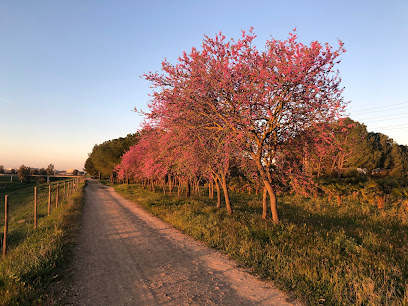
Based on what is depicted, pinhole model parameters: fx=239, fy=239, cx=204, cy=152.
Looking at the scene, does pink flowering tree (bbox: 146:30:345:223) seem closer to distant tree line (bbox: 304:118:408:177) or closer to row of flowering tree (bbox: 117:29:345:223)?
row of flowering tree (bbox: 117:29:345:223)

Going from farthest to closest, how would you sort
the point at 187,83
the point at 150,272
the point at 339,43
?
the point at 187,83 < the point at 339,43 < the point at 150,272

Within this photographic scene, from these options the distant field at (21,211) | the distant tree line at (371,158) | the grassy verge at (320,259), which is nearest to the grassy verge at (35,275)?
the grassy verge at (320,259)

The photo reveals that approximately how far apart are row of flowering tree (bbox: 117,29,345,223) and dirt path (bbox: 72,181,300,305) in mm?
5035

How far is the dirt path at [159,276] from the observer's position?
5.02 m

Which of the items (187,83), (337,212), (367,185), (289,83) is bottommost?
(337,212)

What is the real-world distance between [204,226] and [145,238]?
264cm

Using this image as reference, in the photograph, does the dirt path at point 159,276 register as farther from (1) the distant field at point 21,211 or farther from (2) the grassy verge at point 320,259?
(1) the distant field at point 21,211

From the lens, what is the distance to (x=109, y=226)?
1280cm

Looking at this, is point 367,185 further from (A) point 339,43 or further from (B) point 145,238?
(B) point 145,238

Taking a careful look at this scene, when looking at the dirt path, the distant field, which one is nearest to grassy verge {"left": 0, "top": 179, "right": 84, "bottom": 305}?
the dirt path

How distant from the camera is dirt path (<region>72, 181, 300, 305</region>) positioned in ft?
16.5

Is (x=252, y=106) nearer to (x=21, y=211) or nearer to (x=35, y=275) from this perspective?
(x=35, y=275)

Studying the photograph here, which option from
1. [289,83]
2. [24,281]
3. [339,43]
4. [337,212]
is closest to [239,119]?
[289,83]

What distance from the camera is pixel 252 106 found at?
10633 millimetres
